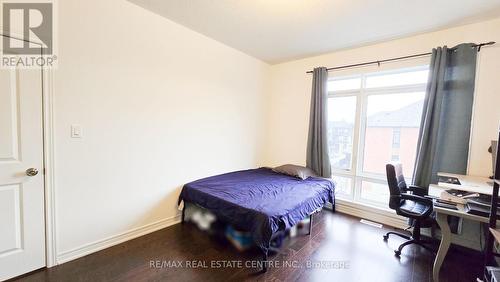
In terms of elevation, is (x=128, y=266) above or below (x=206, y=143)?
below

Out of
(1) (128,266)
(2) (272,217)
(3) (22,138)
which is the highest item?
(3) (22,138)

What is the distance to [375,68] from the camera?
3.11 metres

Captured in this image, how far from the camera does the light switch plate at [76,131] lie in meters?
1.96

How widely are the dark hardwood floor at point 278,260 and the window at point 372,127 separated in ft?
3.05

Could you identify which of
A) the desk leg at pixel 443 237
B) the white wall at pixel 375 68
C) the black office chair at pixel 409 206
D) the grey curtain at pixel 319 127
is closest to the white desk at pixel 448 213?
the desk leg at pixel 443 237

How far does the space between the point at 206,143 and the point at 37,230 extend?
1.94 m

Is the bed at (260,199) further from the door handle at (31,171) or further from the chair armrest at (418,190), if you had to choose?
the door handle at (31,171)

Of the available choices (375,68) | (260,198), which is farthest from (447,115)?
(260,198)

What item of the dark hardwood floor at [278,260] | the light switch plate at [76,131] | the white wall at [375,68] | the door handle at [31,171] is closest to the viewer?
the door handle at [31,171]

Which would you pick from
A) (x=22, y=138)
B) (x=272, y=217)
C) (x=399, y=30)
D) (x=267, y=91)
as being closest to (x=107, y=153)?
(x=22, y=138)

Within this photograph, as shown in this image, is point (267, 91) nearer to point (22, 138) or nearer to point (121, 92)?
point (121, 92)

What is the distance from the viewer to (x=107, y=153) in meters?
2.19

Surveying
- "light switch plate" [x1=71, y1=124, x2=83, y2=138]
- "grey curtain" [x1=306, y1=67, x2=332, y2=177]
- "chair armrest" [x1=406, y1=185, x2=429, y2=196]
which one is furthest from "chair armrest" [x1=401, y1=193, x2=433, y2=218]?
"light switch plate" [x1=71, y1=124, x2=83, y2=138]

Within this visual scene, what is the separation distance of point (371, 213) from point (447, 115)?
1.61 m
